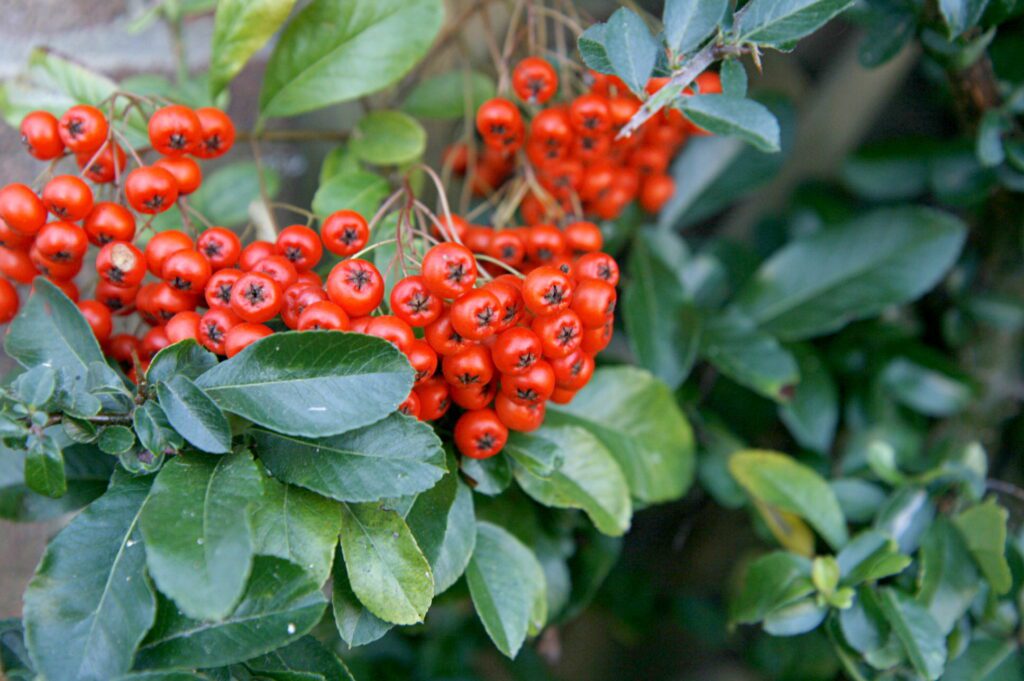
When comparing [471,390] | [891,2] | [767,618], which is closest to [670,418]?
[767,618]

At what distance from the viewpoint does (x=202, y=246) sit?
2.75 ft

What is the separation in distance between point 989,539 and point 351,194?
3.06 feet

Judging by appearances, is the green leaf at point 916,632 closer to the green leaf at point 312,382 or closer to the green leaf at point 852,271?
the green leaf at point 852,271

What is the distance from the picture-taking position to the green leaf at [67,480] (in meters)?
0.87

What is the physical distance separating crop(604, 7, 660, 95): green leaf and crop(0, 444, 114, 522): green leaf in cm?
69

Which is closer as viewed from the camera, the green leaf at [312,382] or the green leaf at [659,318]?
the green leaf at [312,382]

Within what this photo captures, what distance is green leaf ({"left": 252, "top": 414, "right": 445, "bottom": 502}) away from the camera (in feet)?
2.43

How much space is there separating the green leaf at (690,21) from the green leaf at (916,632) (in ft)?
2.37

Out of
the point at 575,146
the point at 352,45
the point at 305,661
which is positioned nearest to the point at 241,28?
the point at 352,45

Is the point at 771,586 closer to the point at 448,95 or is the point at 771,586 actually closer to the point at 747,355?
the point at 747,355

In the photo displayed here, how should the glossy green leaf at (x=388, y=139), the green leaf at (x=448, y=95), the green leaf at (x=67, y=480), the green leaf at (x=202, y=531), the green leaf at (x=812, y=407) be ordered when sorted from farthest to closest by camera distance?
the green leaf at (x=812, y=407), the green leaf at (x=448, y=95), the glossy green leaf at (x=388, y=139), the green leaf at (x=67, y=480), the green leaf at (x=202, y=531)

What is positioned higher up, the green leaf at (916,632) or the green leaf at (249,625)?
the green leaf at (249,625)

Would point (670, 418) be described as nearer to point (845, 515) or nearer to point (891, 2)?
point (845, 515)

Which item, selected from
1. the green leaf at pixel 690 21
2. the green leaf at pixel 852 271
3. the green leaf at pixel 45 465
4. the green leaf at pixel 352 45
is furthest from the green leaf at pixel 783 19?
the green leaf at pixel 45 465
